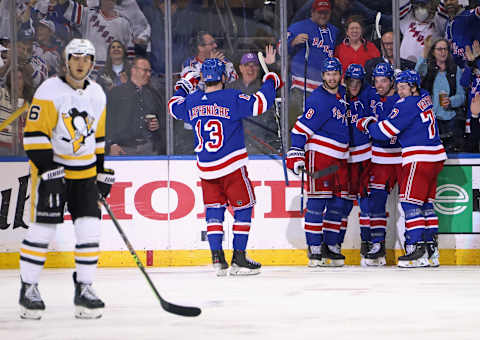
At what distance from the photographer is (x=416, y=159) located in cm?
650

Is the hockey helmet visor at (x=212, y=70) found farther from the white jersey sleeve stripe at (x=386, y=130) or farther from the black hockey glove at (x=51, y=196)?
the black hockey glove at (x=51, y=196)

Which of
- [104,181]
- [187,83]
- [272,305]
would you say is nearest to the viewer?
[104,181]

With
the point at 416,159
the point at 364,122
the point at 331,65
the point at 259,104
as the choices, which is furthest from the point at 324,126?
the point at 259,104

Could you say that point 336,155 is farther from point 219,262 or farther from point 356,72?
point 219,262

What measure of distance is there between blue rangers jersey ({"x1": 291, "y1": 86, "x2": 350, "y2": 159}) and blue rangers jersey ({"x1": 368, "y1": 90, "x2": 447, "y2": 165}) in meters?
0.24

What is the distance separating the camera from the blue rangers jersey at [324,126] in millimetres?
6551

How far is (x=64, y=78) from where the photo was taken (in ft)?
13.7

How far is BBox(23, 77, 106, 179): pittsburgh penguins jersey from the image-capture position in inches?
159

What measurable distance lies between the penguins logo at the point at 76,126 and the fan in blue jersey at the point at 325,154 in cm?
264

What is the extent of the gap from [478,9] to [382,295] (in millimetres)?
3101

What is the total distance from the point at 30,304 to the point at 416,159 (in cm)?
346

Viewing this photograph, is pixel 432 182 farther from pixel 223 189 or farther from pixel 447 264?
pixel 223 189

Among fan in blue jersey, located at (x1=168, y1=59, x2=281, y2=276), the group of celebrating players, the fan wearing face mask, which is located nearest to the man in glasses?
the group of celebrating players

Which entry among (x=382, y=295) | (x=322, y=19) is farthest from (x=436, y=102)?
(x=382, y=295)
